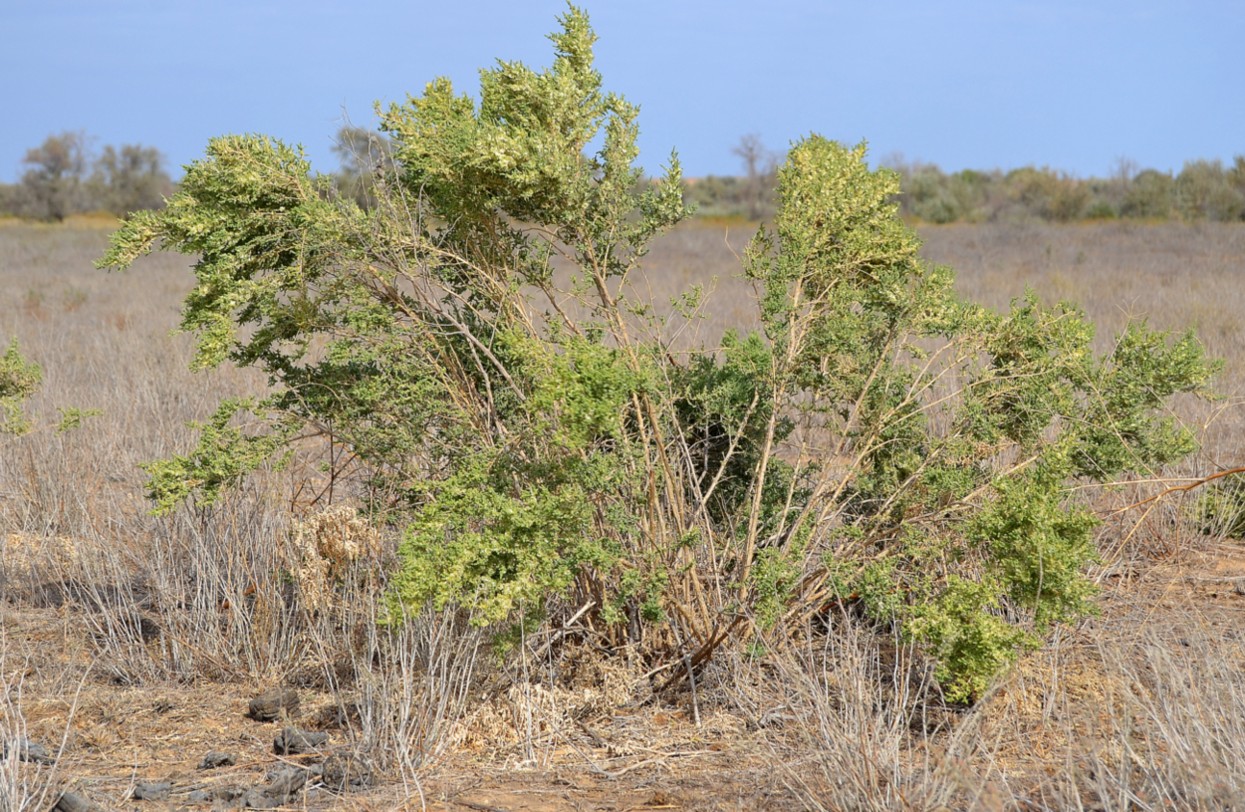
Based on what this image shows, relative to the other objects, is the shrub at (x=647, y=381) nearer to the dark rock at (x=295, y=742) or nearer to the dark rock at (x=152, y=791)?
the dark rock at (x=295, y=742)

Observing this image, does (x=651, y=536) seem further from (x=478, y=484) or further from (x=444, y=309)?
(x=444, y=309)

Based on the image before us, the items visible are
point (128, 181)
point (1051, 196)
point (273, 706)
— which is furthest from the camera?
point (128, 181)

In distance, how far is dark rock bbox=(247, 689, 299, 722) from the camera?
430 centimetres

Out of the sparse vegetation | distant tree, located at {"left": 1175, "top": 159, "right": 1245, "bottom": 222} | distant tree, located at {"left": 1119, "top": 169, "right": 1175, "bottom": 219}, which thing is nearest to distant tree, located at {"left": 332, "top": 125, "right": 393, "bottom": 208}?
the sparse vegetation

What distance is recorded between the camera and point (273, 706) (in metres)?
4.31

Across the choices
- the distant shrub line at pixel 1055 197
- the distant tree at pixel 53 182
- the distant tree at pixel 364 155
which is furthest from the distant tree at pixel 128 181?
the distant tree at pixel 364 155

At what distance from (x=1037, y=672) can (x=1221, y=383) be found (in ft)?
18.8

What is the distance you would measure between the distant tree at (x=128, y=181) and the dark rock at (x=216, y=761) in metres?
42.2

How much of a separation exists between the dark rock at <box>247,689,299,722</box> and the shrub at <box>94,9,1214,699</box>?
0.70m

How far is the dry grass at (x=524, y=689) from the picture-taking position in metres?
3.24

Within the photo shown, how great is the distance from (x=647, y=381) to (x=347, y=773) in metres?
1.48

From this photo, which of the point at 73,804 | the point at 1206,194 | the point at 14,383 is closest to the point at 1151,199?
the point at 1206,194

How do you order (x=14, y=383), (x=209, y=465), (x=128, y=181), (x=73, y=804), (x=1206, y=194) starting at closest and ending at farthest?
(x=73, y=804) < (x=209, y=465) < (x=14, y=383) < (x=1206, y=194) < (x=128, y=181)

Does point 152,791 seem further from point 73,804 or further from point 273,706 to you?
point 273,706
